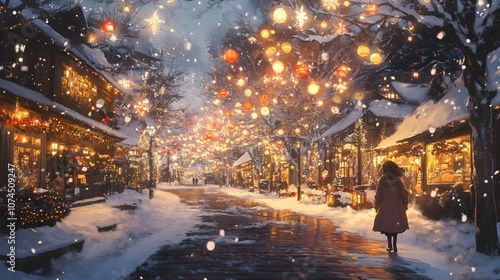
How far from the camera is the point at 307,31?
1187 cm

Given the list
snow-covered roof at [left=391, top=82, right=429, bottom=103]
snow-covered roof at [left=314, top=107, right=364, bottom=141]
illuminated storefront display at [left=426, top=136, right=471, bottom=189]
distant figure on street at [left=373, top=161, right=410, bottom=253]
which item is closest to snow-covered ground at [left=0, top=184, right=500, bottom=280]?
distant figure on street at [left=373, top=161, right=410, bottom=253]

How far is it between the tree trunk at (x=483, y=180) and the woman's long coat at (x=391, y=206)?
5.16 feet

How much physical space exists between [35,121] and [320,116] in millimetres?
22643

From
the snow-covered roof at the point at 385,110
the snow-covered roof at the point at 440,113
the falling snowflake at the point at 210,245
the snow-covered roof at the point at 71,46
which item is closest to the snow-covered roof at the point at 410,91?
the snow-covered roof at the point at 385,110

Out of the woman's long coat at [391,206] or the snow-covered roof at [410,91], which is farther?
the snow-covered roof at [410,91]

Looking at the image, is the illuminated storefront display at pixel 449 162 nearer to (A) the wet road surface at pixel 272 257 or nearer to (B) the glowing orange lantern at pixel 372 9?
(A) the wet road surface at pixel 272 257

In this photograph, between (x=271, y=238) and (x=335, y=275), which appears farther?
(x=271, y=238)

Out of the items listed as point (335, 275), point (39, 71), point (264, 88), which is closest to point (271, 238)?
point (335, 275)

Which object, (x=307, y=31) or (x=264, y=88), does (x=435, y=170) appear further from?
(x=264, y=88)

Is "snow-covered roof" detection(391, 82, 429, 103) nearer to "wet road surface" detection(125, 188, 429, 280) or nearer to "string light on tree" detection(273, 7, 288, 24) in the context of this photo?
"wet road surface" detection(125, 188, 429, 280)

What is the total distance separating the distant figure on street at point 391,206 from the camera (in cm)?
1019

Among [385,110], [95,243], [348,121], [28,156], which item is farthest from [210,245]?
[348,121]

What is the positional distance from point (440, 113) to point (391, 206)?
8.26 metres

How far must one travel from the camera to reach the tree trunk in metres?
9.12
